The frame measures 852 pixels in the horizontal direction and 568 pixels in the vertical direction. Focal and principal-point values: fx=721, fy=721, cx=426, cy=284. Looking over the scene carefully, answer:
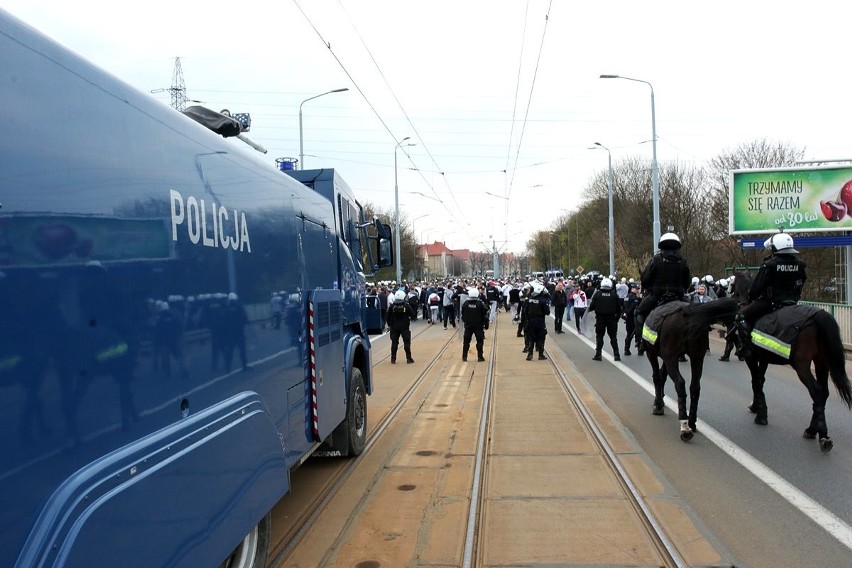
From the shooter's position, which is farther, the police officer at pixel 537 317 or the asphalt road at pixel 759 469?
the police officer at pixel 537 317

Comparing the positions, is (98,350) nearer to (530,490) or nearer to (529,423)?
(530,490)

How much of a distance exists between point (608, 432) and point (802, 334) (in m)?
2.36

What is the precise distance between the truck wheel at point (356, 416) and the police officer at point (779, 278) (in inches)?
182

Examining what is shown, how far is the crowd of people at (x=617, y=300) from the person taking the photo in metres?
8.09

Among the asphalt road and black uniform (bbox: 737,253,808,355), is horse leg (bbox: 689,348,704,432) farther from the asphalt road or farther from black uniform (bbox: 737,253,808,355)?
black uniform (bbox: 737,253,808,355)

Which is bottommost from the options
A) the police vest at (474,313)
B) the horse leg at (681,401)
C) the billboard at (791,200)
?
the horse leg at (681,401)

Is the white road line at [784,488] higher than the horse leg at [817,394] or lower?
lower

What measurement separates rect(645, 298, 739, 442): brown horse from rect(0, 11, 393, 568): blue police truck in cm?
515

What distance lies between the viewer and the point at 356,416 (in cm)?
755

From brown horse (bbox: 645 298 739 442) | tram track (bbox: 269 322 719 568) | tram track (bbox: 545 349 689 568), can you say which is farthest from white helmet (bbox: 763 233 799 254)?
tram track (bbox: 545 349 689 568)

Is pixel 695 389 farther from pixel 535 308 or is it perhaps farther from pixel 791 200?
pixel 791 200

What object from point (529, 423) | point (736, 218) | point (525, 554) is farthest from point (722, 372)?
point (736, 218)

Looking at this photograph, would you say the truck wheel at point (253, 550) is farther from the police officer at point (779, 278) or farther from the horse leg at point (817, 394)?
the police officer at point (779, 278)

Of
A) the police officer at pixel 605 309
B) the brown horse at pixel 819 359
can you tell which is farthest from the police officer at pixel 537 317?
the brown horse at pixel 819 359
